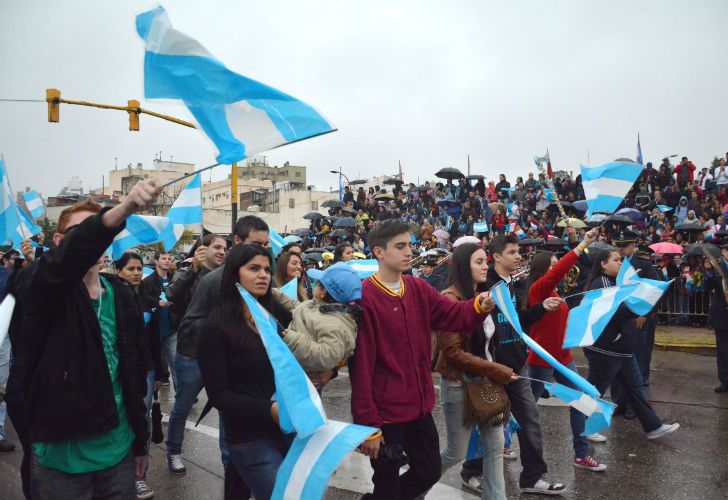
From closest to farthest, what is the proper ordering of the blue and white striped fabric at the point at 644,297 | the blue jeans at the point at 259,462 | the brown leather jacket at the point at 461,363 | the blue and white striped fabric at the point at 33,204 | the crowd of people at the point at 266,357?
the crowd of people at the point at 266,357 → the blue jeans at the point at 259,462 → the brown leather jacket at the point at 461,363 → the blue and white striped fabric at the point at 644,297 → the blue and white striped fabric at the point at 33,204

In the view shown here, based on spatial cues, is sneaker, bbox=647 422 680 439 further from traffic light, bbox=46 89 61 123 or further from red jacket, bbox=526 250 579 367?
traffic light, bbox=46 89 61 123

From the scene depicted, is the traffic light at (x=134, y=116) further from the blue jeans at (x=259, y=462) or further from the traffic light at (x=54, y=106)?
the blue jeans at (x=259, y=462)

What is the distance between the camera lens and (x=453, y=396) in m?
4.22

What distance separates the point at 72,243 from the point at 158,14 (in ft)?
5.79

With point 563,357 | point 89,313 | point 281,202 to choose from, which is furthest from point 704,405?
point 281,202

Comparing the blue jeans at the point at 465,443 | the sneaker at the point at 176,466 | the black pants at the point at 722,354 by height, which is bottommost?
the sneaker at the point at 176,466

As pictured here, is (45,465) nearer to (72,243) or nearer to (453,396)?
(72,243)

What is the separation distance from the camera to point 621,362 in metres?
5.85

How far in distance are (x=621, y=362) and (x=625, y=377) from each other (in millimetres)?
160

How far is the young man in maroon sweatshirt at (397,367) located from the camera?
3425 millimetres

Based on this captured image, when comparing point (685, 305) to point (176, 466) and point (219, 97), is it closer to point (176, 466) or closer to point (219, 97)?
point (176, 466)

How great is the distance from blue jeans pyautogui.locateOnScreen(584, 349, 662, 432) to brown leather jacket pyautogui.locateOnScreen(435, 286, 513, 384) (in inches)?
85.5

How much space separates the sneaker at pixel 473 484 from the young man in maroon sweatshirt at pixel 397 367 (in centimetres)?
139

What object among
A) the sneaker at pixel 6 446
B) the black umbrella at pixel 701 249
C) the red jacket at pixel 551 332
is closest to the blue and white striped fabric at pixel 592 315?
the red jacket at pixel 551 332
